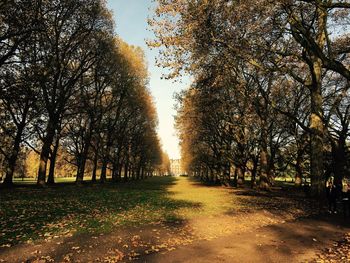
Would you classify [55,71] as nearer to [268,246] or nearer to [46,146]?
[46,146]

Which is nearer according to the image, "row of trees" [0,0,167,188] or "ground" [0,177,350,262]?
"ground" [0,177,350,262]

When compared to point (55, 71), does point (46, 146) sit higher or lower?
lower

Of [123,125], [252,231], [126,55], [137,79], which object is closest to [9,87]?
[252,231]

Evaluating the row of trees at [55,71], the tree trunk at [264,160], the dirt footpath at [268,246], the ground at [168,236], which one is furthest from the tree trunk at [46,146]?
the dirt footpath at [268,246]

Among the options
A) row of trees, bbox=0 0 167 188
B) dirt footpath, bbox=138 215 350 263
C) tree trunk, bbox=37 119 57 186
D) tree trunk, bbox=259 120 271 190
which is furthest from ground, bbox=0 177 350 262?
tree trunk, bbox=259 120 271 190

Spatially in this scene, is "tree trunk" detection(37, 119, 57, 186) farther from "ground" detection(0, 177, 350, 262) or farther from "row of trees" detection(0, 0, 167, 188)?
"ground" detection(0, 177, 350, 262)

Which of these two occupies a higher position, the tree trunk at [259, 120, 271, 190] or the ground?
the tree trunk at [259, 120, 271, 190]

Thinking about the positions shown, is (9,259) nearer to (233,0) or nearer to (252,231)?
(252,231)

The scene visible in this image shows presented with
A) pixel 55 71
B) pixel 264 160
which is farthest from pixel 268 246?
pixel 55 71

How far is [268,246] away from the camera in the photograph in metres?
9.37

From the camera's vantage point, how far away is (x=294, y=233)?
11.3 m

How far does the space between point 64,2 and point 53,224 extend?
2189 cm

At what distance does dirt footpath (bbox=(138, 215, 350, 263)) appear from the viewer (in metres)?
8.12

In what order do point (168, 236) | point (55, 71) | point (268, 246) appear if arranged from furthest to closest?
point (55, 71), point (168, 236), point (268, 246)
